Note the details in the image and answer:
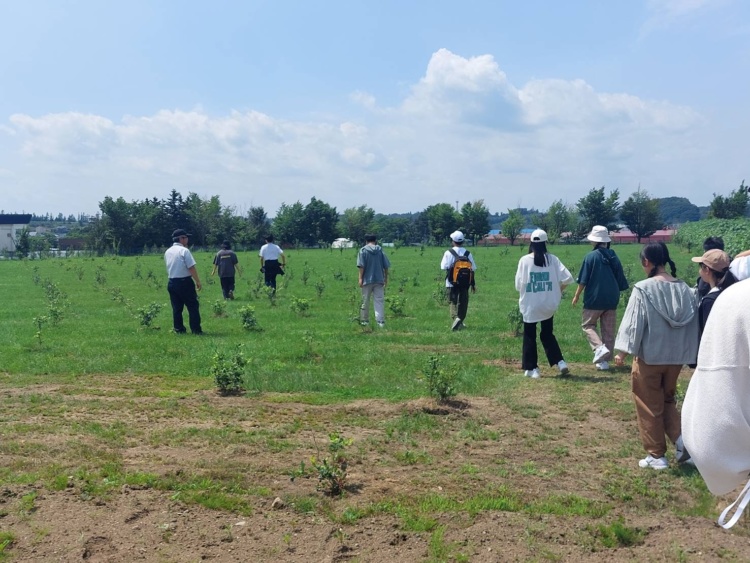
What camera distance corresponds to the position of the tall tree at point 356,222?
353ft

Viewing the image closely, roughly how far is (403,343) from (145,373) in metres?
4.36

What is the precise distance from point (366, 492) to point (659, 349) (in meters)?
2.64

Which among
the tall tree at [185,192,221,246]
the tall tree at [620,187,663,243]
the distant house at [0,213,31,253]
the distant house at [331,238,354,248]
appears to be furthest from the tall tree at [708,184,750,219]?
the distant house at [0,213,31,253]

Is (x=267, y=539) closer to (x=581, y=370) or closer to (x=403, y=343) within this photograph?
(x=581, y=370)

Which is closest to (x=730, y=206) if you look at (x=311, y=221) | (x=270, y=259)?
(x=311, y=221)

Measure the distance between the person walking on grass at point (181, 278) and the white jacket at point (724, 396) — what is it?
10715 millimetres

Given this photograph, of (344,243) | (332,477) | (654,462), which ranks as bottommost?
(654,462)

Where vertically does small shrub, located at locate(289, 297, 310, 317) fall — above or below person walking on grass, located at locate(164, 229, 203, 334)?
below

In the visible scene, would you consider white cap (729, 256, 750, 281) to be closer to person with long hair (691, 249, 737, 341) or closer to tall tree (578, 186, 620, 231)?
person with long hair (691, 249, 737, 341)

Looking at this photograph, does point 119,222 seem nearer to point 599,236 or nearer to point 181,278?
point 181,278

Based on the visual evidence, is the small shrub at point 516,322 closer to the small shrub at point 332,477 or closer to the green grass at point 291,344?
the green grass at point 291,344

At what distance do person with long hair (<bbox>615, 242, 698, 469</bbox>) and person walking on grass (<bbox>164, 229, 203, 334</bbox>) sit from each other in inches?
331

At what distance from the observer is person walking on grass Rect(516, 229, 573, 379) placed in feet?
28.8

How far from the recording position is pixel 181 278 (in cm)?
1246
